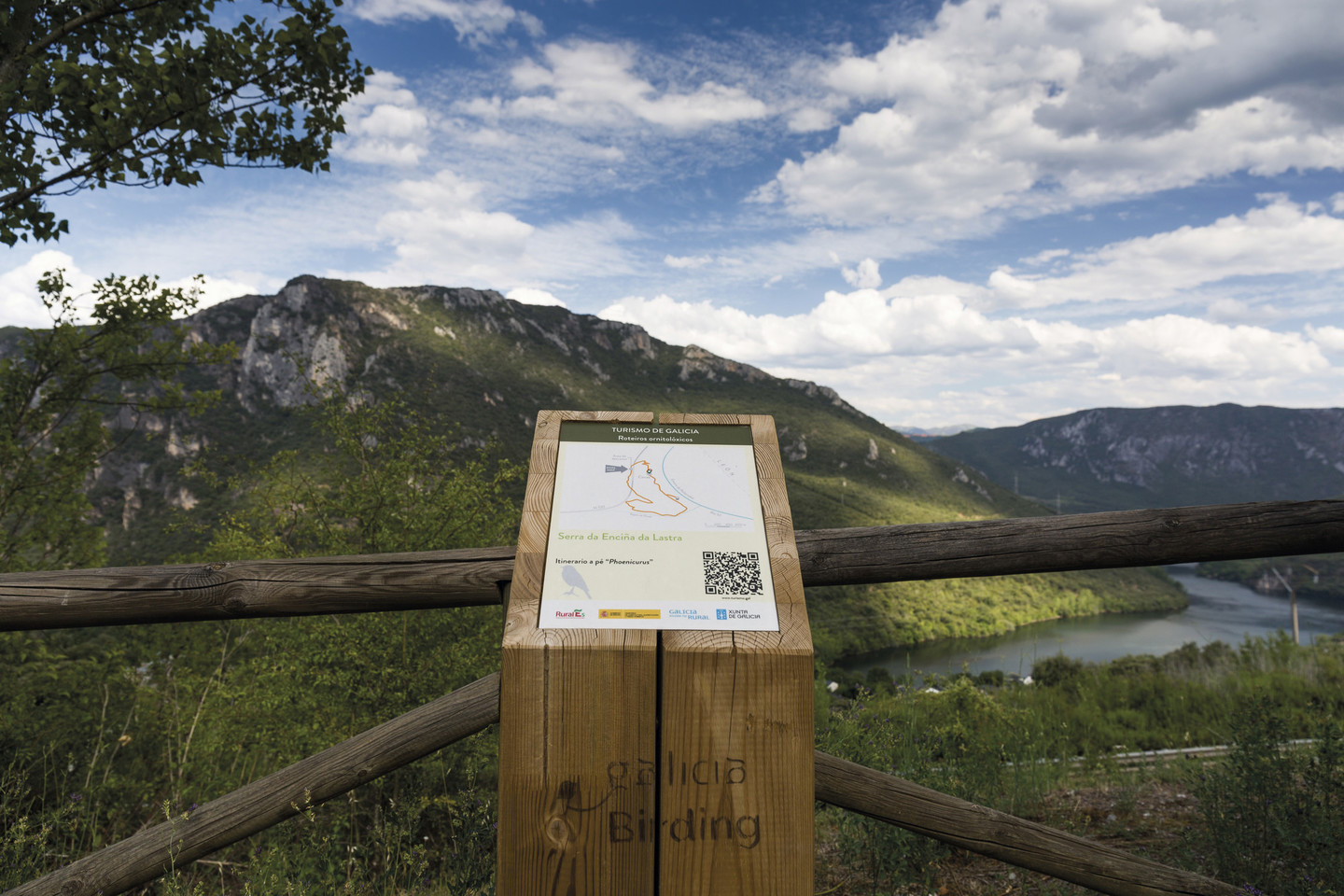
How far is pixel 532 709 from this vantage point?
3.52 feet

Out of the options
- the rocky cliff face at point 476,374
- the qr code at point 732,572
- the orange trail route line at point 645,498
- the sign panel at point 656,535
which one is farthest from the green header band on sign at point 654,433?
the rocky cliff face at point 476,374

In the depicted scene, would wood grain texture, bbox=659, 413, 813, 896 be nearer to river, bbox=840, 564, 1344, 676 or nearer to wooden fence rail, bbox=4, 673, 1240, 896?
wooden fence rail, bbox=4, 673, 1240, 896

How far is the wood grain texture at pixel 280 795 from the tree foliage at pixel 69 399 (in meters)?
5.77

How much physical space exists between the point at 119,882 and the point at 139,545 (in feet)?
112

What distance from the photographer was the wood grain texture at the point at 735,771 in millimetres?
1061

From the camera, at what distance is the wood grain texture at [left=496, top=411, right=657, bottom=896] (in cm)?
106

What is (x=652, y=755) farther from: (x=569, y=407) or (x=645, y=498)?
(x=569, y=407)

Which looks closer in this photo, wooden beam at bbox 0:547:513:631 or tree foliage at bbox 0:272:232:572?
wooden beam at bbox 0:547:513:631

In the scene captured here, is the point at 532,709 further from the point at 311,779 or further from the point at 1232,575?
the point at 1232,575

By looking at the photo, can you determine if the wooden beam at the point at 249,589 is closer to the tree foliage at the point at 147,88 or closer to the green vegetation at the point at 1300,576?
the tree foliage at the point at 147,88

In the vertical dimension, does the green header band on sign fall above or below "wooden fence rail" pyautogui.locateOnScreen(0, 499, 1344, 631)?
above

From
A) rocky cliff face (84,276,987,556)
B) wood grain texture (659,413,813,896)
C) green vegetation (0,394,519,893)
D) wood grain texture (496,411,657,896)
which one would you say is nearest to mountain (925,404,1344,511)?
rocky cliff face (84,276,987,556)

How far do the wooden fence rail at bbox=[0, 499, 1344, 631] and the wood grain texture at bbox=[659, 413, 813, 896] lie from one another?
1.72 ft

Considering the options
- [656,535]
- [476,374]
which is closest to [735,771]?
[656,535]
